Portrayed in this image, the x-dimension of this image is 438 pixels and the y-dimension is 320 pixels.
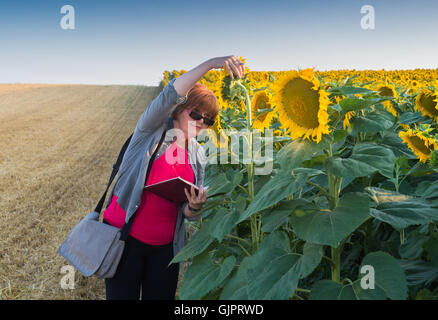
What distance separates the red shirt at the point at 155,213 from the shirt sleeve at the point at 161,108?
0.24 meters

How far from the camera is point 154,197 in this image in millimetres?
2730

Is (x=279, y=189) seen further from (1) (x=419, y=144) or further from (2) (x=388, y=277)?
(1) (x=419, y=144)

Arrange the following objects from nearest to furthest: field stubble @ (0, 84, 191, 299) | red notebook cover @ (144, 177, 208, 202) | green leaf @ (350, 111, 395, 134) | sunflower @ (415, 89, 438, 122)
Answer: green leaf @ (350, 111, 395, 134), red notebook cover @ (144, 177, 208, 202), sunflower @ (415, 89, 438, 122), field stubble @ (0, 84, 191, 299)

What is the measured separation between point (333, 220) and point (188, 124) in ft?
4.76

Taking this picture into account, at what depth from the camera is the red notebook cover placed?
2303 mm

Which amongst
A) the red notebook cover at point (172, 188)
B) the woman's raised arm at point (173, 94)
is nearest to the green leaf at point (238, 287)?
the red notebook cover at point (172, 188)

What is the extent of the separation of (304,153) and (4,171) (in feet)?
30.9

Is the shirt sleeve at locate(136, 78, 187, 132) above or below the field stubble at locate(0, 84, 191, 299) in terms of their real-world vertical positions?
above

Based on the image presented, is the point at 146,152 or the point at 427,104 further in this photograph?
the point at 427,104

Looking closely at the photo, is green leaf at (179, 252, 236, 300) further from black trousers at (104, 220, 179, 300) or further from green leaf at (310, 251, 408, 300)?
black trousers at (104, 220, 179, 300)

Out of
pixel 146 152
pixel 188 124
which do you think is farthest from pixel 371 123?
pixel 146 152

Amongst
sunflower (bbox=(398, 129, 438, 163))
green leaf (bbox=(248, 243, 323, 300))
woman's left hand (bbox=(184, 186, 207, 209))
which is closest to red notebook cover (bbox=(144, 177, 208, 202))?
woman's left hand (bbox=(184, 186, 207, 209))

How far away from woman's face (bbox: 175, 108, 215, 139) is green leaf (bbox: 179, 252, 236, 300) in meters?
0.97
